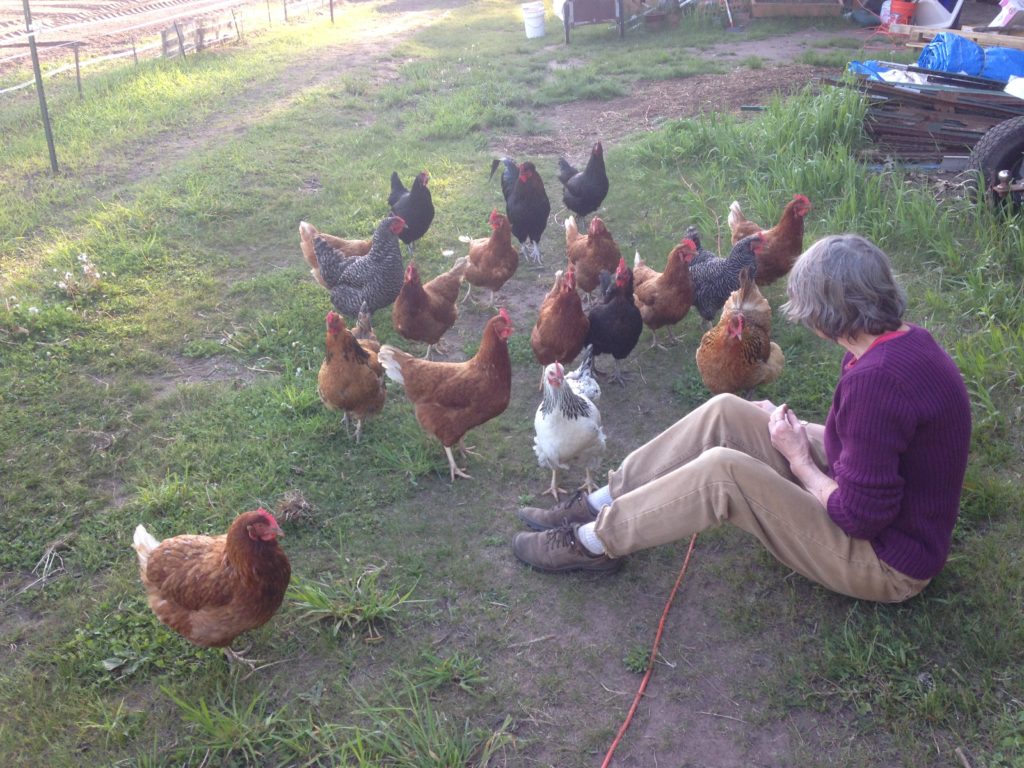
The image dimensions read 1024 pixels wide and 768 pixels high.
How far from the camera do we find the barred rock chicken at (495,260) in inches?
223

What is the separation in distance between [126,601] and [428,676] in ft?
4.87

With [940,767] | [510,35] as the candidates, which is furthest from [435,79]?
[940,767]

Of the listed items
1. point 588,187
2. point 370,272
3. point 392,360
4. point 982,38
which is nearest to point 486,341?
point 392,360

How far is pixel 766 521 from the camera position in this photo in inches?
104

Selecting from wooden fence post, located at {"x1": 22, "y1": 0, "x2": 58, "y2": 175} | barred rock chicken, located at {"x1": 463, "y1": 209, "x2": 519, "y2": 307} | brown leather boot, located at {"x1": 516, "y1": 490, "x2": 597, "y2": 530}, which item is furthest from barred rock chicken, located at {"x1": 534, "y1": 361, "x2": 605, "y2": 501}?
wooden fence post, located at {"x1": 22, "y1": 0, "x2": 58, "y2": 175}

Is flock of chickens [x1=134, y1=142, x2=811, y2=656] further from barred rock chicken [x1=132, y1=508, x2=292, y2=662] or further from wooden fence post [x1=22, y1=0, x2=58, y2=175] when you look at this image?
wooden fence post [x1=22, y1=0, x2=58, y2=175]

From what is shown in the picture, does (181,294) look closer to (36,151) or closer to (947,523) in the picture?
(36,151)

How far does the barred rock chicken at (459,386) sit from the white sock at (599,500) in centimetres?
94

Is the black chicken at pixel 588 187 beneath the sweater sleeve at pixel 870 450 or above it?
above

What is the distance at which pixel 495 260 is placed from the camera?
18.6ft

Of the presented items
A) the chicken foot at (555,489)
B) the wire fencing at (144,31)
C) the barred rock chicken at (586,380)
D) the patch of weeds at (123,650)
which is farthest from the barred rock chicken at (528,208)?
the wire fencing at (144,31)

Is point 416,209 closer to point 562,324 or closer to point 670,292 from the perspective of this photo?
point 562,324

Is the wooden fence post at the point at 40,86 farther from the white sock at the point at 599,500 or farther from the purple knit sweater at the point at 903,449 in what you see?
the purple knit sweater at the point at 903,449

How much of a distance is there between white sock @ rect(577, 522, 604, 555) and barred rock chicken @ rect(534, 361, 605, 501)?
1.90ft
